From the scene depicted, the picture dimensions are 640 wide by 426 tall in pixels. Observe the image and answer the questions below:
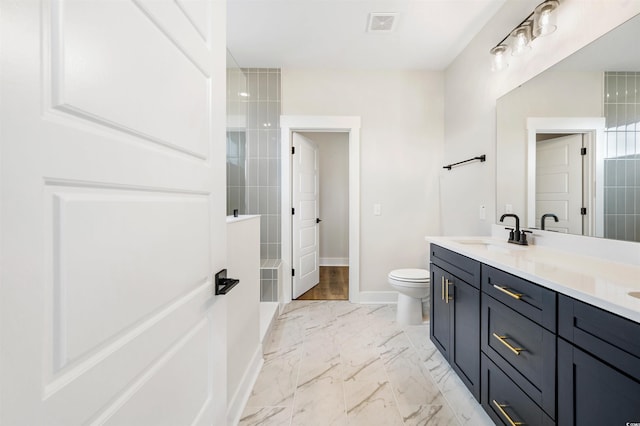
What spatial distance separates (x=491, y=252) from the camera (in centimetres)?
160

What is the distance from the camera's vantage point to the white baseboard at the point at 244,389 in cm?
142

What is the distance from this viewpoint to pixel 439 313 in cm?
204

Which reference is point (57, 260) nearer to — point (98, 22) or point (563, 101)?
point (98, 22)

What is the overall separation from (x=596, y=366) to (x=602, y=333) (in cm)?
11

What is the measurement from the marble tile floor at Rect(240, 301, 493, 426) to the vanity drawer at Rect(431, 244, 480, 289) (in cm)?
69

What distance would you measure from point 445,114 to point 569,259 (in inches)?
83.0

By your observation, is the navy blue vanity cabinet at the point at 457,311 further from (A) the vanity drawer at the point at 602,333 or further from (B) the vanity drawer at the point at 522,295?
(A) the vanity drawer at the point at 602,333

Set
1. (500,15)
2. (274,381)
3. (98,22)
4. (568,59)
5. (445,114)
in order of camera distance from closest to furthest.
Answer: (98,22), (568,59), (274,381), (500,15), (445,114)

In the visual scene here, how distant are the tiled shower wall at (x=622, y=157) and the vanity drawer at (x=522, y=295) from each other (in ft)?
1.87

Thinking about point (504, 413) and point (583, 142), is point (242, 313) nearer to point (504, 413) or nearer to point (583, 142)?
point (504, 413)

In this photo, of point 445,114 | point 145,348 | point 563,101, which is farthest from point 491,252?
point 445,114

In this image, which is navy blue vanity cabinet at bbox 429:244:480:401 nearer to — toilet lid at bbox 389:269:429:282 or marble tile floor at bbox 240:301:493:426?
marble tile floor at bbox 240:301:493:426

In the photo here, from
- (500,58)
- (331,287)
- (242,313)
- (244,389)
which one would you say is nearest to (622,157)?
(500,58)

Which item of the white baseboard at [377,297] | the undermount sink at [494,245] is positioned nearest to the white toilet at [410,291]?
the white baseboard at [377,297]
